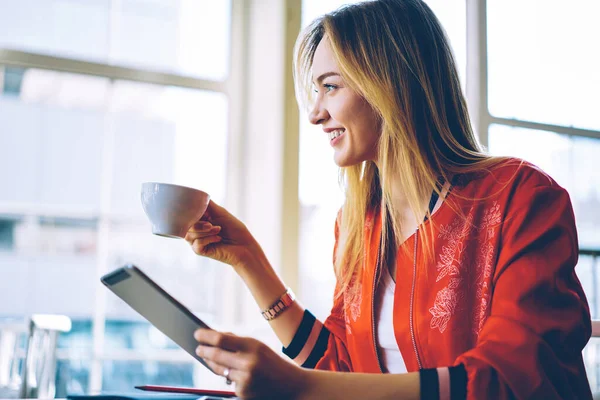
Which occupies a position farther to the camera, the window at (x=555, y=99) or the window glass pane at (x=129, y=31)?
the window at (x=555, y=99)

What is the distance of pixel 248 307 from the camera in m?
2.61

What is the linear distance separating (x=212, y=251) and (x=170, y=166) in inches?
61.8

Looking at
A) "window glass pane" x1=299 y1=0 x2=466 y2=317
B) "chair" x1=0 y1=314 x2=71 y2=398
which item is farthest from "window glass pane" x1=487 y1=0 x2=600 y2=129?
"chair" x1=0 y1=314 x2=71 y2=398

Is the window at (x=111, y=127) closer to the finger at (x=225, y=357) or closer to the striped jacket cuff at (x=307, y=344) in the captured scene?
the striped jacket cuff at (x=307, y=344)

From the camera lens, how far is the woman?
857 mm

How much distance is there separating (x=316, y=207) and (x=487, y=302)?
1.67 metres

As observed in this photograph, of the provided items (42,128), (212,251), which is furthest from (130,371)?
(212,251)

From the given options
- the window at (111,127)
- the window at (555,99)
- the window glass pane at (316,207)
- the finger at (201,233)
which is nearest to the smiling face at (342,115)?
the finger at (201,233)

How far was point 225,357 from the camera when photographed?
2.38 feet

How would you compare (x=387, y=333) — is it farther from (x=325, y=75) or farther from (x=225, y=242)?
(x=325, y=75)

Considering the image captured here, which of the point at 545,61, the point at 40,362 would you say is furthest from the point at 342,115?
the point at 545,61

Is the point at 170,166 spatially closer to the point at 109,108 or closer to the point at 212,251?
the point at 109,108

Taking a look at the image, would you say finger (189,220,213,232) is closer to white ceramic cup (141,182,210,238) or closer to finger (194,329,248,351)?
white ceramic cup (141,182,210,238)

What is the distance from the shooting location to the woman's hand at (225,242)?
122 cm
